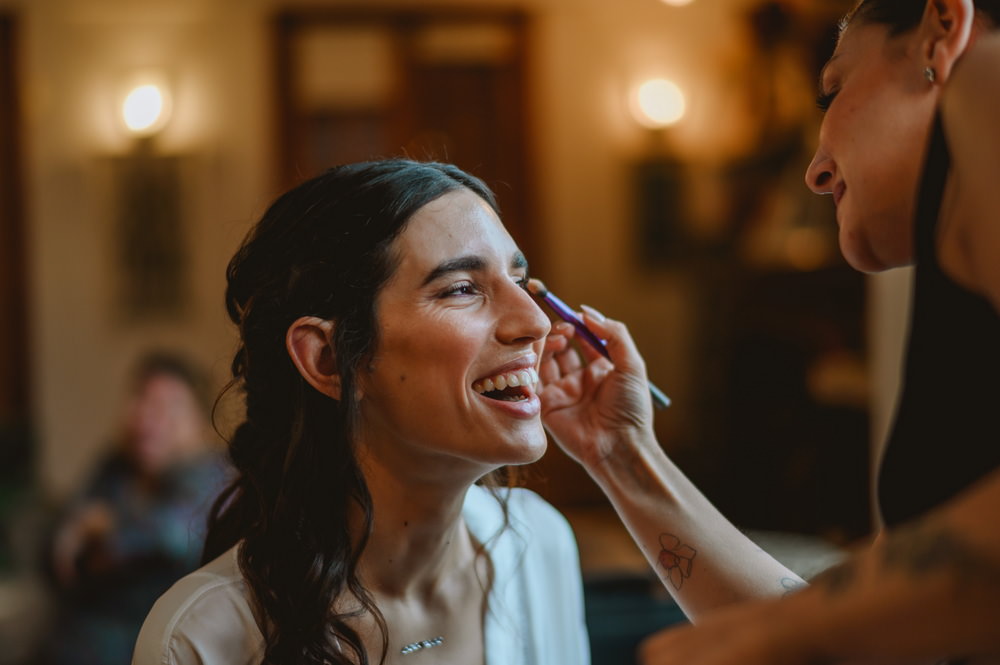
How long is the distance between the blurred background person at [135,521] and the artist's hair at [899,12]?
2.12 meters

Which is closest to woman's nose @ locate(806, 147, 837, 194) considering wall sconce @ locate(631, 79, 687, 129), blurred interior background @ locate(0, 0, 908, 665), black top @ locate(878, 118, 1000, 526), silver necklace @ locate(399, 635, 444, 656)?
black top @ locate(878, 118, 1000, 526)

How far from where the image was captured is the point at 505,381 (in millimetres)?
1353

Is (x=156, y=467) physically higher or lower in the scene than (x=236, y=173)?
lower

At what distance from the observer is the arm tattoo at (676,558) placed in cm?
130

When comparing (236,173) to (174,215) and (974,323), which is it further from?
(974,323)

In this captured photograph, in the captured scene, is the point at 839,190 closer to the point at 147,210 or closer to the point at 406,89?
the point at 406,89

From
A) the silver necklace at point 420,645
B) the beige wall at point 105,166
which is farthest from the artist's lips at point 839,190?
Result: the beige wall at point 105,166

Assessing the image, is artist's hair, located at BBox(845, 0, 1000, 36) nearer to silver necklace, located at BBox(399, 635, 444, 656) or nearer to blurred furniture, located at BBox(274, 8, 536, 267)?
silver necklace, located at BBox(399, 635, 444, 656)

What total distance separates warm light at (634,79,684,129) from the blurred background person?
4.34m

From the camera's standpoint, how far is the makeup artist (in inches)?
24.4

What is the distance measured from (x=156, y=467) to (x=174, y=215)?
3.64m

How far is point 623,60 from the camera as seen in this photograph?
22.8ft

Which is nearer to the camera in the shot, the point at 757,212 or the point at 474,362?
the point at 474,362

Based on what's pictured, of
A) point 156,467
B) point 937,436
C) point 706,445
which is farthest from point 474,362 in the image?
point 706,445
